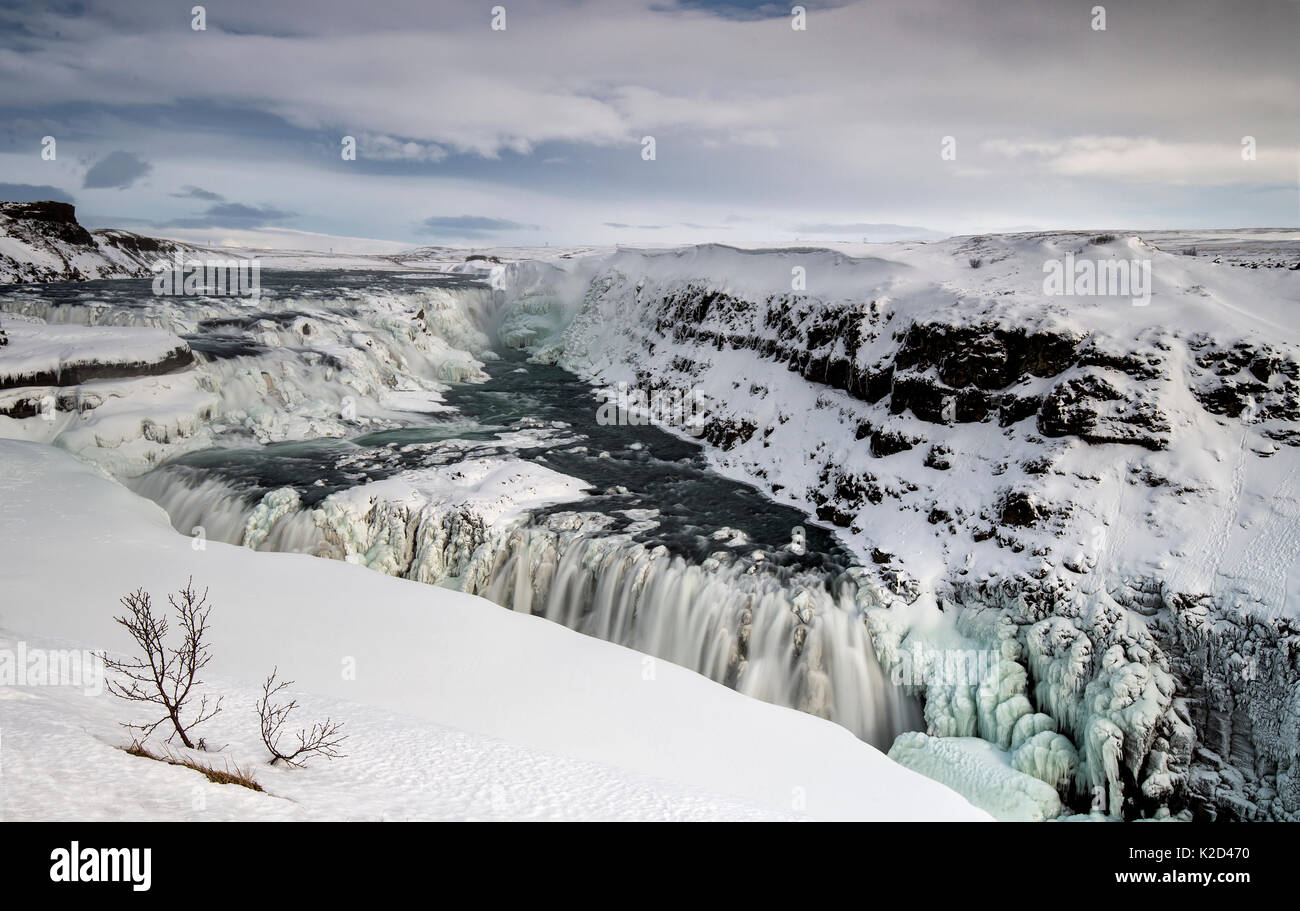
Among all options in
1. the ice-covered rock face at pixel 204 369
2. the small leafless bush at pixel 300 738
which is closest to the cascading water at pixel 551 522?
the ice-covered rock face at pixel 204 369

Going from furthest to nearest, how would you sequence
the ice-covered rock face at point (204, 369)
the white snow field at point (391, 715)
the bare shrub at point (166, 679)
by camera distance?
the ice-covered rock face at point (204, 369)
the bare shrub at point (166, 679)
the white snow field at point (391, 715)

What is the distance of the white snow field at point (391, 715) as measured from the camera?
7.64 metres

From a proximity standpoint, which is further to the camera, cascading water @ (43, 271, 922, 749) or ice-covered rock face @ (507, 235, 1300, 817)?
cascading water @ (43, 271, 922, 749)

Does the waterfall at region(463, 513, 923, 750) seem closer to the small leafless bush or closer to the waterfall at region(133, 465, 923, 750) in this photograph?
the waterfall at region(133, 465, 923, 750)

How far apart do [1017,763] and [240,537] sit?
1900 centimetres

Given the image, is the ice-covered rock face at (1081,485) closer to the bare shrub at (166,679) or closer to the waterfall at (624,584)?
the waterfall at (624,584)

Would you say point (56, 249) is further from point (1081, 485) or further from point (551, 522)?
point (1081, 485)

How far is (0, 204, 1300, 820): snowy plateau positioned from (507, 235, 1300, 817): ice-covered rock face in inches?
2.8

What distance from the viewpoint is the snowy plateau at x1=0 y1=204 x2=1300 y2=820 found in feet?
33.8

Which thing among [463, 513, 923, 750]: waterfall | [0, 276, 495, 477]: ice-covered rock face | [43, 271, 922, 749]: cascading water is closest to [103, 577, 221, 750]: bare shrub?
[43, 271, 922, 749]: cascading water

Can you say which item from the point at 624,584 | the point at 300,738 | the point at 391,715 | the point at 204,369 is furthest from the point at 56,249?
the point at 300,738

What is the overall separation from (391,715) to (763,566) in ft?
30.4

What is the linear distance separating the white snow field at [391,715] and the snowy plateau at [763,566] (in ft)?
0.24

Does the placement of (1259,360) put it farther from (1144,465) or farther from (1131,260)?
(1131,260)
